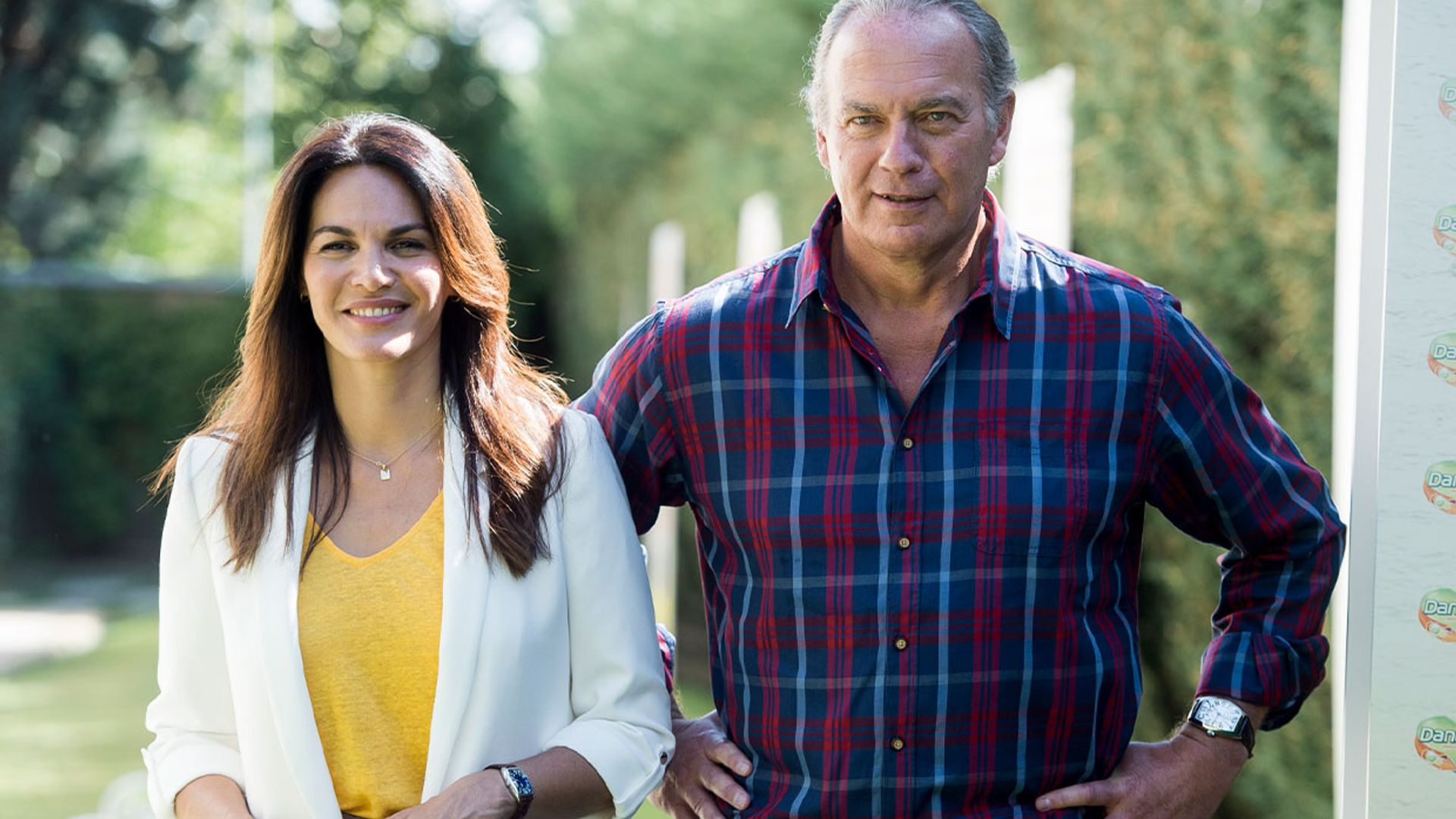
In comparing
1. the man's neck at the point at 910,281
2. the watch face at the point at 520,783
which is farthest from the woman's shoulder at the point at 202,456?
the man's neck at the point at 910,281

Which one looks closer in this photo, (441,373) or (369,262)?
(369,262)

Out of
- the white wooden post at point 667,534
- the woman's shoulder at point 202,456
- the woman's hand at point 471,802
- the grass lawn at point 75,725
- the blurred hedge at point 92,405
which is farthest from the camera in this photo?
the blurred hedge at point 92,405

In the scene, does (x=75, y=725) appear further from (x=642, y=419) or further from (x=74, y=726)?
(x=642, y=419)

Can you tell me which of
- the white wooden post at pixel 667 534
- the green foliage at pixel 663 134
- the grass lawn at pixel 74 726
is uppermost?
the green foliage at pixel 663 134

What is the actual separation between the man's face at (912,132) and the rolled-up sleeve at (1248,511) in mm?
376

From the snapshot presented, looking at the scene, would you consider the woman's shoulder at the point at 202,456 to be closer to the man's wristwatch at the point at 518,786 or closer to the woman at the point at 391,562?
the woman at the point at 391,562

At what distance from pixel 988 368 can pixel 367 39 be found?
65.1 ft

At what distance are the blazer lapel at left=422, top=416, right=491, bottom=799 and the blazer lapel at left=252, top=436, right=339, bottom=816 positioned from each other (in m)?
0.14

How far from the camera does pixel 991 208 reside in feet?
7.77

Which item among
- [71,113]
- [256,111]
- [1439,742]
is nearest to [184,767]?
[1439,742]

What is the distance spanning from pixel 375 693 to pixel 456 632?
0.50 ft

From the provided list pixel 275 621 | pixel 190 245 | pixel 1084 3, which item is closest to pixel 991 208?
pixel 275 621

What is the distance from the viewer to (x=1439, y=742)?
2.21 meters

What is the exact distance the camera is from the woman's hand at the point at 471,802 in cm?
211
